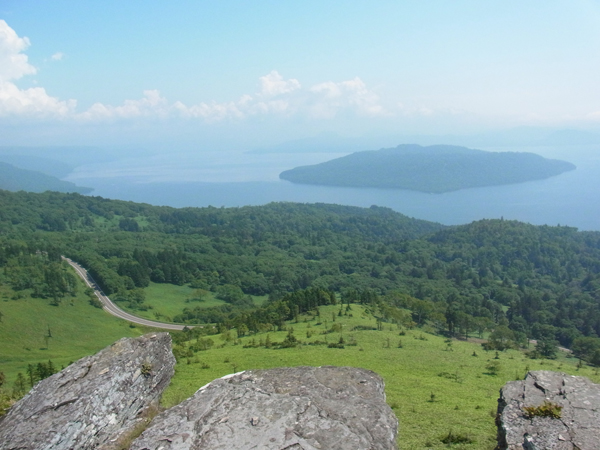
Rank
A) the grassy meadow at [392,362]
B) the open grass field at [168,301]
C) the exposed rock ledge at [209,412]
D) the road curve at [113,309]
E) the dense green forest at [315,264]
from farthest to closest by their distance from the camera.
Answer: the open grass field at [168,301] → the road curve at [113,309] → the dense green forest at [315,264] → the grassy meadow at [392,362] → the exposed rock ledge at [209,412]

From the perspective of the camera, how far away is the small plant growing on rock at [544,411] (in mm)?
8891

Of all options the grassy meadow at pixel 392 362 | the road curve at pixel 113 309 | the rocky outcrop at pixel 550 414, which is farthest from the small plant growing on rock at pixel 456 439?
the road curve at pixel 113 309

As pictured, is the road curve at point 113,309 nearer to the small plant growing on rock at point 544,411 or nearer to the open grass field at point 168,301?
the open grass field at point 168,301

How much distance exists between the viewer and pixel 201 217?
154 metres

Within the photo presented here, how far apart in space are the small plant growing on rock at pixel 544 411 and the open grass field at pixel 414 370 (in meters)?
2.88

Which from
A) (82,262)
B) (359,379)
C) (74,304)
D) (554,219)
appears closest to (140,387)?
(359,379)

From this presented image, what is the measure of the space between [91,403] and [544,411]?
417 inches

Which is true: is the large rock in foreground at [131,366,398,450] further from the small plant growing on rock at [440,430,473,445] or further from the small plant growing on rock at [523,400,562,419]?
the small plant growing on rock at [440,430,473,445]

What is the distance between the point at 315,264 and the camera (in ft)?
373

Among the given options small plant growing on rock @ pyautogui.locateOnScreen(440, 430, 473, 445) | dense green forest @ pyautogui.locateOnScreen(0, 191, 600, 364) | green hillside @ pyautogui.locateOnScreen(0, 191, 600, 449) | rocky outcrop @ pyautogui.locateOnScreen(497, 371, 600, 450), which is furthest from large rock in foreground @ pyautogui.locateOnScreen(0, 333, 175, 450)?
dense green forest @ pyautogui.locateOnScreen(0, 191, 600, 364)

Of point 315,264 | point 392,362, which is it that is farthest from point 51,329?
point 315,264

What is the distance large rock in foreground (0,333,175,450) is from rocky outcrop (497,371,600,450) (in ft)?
29.5

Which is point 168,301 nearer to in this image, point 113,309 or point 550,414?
point 113,309

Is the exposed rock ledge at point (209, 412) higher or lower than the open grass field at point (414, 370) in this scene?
higher
